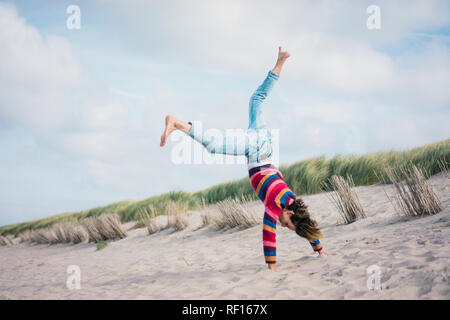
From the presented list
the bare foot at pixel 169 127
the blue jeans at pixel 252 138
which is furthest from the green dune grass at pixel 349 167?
the bare foot at pixel 169 127

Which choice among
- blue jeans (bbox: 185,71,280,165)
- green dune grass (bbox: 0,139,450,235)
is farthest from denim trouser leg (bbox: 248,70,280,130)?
green dune grass (bbox: 0,139,450,235)

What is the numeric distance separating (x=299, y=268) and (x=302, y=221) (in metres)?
0.47

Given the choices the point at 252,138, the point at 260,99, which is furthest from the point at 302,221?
the point at 260,99

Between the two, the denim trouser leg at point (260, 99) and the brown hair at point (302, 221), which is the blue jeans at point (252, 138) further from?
the brown hair at point (302, 221)

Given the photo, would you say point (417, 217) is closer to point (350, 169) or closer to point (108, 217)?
point (350, 169)

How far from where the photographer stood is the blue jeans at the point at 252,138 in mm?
2873

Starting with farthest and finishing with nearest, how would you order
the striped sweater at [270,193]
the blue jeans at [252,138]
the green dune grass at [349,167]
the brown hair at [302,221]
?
the green dune grass at [349,167], the brown hair at [302,221], the striped sweater at [270,193], the blue jeans at [252,138]

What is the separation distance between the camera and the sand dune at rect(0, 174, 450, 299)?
2.77m

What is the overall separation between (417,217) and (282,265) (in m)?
2.64

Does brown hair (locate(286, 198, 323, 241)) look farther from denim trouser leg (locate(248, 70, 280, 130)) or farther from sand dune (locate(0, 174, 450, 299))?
denim trouser leg (locate(248, 70, 280, 130))

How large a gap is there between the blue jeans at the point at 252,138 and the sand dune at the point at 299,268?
116 centimetres

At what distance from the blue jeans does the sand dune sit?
116 cm

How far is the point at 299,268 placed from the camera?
3.54 m

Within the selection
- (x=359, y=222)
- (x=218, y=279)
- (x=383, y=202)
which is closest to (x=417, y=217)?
(x=359, y=222)
